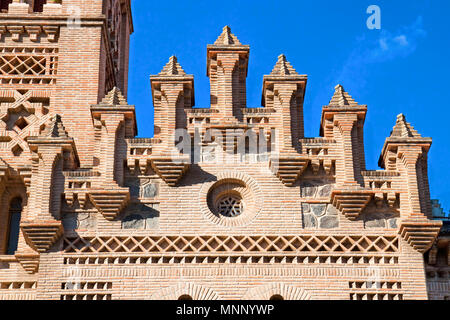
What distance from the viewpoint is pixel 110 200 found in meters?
20.8

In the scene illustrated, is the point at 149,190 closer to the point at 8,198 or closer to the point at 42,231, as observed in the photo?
the point at 42,231

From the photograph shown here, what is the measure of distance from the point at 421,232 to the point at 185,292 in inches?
188

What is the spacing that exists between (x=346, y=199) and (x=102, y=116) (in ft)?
17.5

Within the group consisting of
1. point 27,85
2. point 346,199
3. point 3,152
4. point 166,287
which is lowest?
point 166,287

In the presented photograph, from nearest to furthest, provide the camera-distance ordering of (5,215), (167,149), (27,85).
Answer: (167,149)
(5,215)
(27,85)

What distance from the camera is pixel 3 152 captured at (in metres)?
23.6

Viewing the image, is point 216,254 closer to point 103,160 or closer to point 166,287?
point 166,287

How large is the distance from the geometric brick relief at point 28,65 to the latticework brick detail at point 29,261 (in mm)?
4906

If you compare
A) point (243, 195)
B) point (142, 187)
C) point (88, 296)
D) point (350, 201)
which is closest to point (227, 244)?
point (243, 195)

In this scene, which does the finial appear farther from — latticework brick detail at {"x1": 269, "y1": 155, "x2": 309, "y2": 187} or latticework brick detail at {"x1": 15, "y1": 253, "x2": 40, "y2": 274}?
latticework brick detail at {"x1": 15, "y1": 253, "x2": 40, "y2": 274}

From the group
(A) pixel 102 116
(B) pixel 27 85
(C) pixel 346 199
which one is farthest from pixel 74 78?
(C) pixel 346 199

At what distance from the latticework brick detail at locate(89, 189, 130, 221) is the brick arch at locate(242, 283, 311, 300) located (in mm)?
3118

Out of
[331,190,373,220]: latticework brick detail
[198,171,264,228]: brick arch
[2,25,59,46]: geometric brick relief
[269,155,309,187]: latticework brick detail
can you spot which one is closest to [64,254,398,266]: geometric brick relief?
[198,171,264,228]: brick arch

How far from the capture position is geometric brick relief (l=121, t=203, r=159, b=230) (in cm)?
2083
